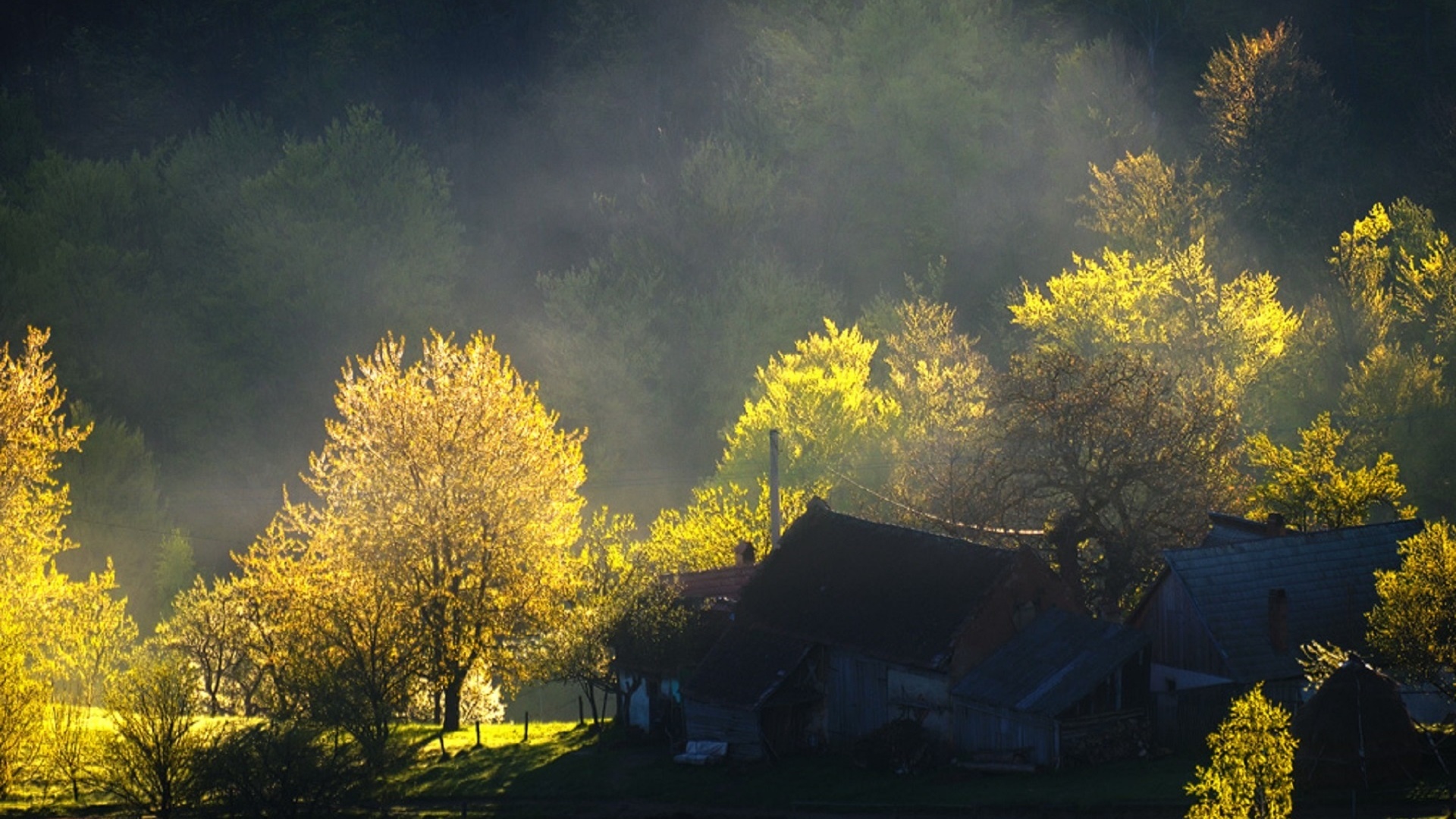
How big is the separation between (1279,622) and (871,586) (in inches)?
457

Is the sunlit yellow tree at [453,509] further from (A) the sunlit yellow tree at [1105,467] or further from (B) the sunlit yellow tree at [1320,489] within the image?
(B) the sunlit yellow tree at [1320,489]

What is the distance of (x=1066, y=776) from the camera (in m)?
42.1

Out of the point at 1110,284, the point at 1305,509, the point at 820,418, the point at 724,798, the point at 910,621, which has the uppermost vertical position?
the point at 1110,284

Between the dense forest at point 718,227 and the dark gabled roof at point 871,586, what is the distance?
20.6 meters

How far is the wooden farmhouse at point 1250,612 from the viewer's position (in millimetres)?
44875

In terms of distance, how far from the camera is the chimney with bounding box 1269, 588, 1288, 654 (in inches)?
1805

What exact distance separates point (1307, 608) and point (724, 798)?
17060mm

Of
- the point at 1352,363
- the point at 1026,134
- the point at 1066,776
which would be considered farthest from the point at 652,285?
the point at 1066,776

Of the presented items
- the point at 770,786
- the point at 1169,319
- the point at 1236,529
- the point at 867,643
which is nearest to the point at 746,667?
the point at 867,643

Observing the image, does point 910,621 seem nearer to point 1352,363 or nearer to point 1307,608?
point 1307,608

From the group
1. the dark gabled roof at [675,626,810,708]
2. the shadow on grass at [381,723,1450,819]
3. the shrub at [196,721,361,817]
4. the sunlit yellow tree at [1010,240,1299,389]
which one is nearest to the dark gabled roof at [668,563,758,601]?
the dark gabled roof at [675,626,810,708]

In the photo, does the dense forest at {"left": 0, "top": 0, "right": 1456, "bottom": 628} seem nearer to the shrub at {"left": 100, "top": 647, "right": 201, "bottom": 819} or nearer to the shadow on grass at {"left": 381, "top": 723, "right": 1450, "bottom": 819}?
the shadow on grass at {"left": 381, "top": 723, "right": 1450, "bottom": 819}

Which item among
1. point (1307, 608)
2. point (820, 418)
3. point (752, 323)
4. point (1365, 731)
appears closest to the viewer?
point (1365, 731)

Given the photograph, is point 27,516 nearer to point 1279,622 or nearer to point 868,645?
point 868,645
